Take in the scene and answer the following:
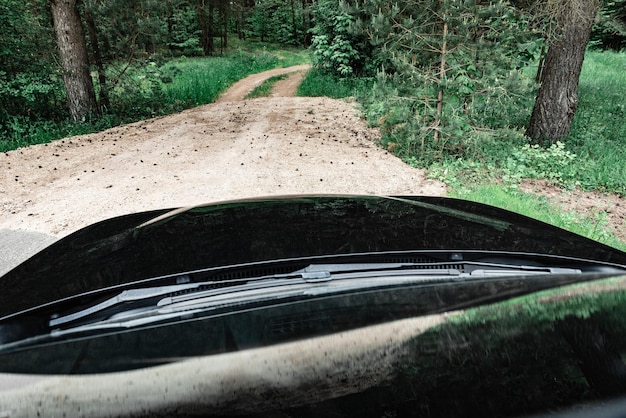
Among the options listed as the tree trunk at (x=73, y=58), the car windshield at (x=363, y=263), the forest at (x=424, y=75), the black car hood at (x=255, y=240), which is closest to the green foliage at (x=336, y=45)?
the forest at (x=424, y=75)

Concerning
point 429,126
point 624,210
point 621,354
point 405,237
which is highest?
point 621,354

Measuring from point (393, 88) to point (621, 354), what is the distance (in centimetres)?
717

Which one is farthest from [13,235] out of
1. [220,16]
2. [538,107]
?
[220,16]

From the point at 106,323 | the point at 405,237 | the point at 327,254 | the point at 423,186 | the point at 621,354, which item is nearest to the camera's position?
the point at 621,354

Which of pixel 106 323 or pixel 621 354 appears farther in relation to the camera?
pixel 106 323

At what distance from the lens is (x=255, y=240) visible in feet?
7.07

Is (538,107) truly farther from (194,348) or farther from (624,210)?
(194,348)

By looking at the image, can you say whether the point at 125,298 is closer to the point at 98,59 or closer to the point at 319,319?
the point at 319,319

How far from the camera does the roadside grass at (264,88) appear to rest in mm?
17562

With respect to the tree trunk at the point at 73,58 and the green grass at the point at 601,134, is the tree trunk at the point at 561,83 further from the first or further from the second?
the tree trunk at the point at 73,58

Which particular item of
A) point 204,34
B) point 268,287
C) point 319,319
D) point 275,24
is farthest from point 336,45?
point 275,24

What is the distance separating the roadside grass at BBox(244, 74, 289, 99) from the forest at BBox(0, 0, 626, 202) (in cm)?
195

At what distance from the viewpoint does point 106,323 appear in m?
1.51

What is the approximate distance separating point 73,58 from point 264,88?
934 cm
